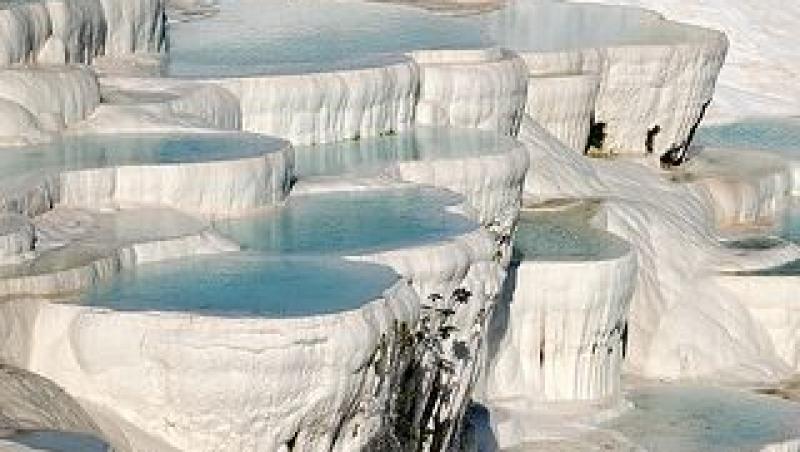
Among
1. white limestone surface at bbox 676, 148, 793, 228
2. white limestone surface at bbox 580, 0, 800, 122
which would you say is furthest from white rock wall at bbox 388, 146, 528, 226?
white limestone surface at bbox 580, 0, 800, 122

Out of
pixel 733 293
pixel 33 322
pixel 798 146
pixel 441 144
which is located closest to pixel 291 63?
pixel 441 144

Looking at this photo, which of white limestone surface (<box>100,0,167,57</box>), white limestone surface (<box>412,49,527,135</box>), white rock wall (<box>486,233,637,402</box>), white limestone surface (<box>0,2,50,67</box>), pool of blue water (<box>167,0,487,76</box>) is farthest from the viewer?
pool of blue water (<box>167,0,487,76</box>)

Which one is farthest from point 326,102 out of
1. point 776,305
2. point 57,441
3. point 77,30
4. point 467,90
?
point 57,441

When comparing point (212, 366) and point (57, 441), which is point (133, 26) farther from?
point (57, 441)

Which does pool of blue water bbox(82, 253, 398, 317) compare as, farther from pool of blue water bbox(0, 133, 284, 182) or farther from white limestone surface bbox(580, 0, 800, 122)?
white limestone surface bbox(580, 0, 800, 122)

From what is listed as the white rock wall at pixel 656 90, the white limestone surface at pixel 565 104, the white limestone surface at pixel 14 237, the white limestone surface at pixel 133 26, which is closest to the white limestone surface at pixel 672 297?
the white limestone surface at pixel 565 104

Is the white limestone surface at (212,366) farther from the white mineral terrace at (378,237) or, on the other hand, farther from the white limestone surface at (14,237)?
the white limestone surface at (14,237)
